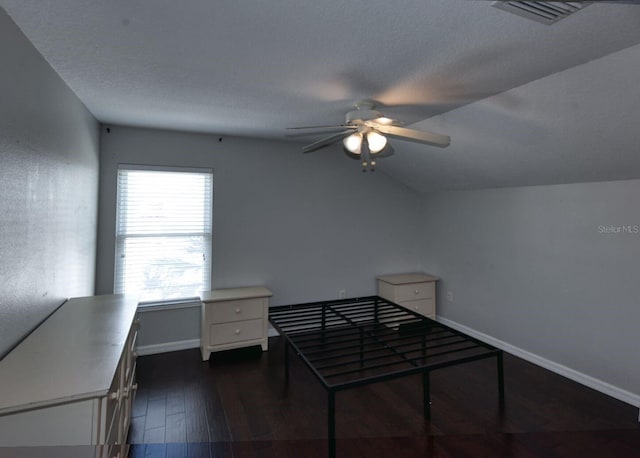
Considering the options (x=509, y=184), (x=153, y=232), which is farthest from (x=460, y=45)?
(x=153, y=232)

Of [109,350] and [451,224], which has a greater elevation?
[451,224]

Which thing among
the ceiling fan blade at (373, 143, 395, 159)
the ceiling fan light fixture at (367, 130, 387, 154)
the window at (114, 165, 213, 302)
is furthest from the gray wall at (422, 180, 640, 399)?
the window at (114, 165, 213, 302)

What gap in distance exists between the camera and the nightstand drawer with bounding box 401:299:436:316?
4202mm

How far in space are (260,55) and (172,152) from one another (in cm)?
203

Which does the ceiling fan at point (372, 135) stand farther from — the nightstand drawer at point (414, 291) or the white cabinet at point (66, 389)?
A: the nightstand drawer at point (414, 291)

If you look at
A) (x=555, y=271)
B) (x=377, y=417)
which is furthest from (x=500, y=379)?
(x=555, y=271)

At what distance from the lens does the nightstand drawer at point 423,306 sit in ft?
13.8

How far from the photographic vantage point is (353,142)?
7.44 feet

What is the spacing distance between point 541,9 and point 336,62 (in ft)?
3.25

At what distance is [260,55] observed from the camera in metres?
1.83

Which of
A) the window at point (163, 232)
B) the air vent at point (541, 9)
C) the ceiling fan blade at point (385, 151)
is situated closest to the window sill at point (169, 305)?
the window at point (163, 232)

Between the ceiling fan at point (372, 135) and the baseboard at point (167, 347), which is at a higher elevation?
the ceiling fan at point (372, 135)

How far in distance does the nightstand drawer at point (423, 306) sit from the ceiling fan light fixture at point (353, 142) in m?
2.51

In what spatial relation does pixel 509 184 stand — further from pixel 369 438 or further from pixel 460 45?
pixel 369 438
